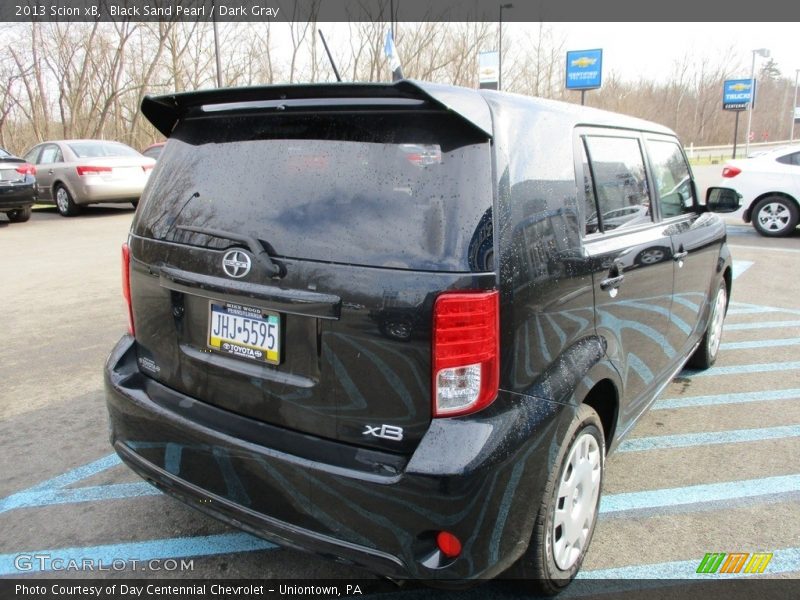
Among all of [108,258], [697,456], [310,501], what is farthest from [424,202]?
[108,258]

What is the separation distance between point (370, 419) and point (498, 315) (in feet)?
1.72

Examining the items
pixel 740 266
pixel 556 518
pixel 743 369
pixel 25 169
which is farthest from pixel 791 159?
pixel 25 169

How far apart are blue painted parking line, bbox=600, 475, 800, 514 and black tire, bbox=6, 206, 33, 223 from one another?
47.3 feet

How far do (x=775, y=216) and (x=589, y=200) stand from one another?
10.8m

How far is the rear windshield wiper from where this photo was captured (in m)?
2.02

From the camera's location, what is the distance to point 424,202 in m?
1.89

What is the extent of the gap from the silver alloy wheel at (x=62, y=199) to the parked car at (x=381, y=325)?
1370 cm

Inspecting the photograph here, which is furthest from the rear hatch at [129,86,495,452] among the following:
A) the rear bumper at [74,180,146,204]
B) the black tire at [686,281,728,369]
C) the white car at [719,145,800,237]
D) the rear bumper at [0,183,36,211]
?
the rear bumper at [74,180,146,204]

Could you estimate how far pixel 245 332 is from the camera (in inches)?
84.0

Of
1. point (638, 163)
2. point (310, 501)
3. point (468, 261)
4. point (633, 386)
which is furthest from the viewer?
point (638, 163)

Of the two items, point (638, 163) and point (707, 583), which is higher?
point (638, 163)

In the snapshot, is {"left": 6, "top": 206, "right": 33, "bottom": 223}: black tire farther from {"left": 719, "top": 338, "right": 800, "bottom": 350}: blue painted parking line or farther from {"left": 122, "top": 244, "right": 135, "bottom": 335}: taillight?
{"left": 719, "top": 338, "right": 800, "bottom": 350}: blue painted parking line

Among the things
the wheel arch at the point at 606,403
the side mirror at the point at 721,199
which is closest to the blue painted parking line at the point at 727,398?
the side mirror at the point at 721,199

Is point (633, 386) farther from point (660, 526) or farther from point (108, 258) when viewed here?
point (108, 258)
